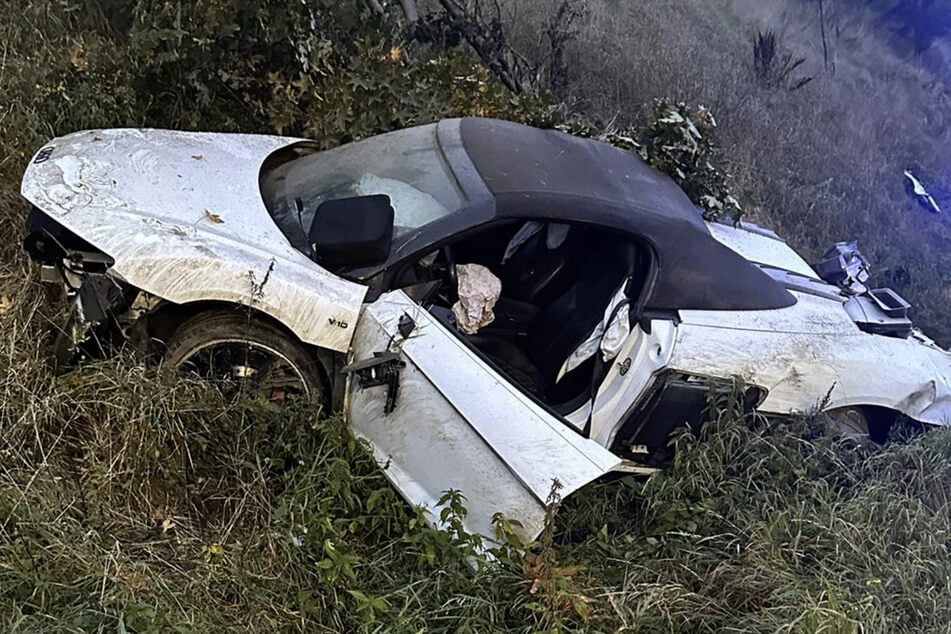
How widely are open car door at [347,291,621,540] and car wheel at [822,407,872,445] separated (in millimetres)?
1275

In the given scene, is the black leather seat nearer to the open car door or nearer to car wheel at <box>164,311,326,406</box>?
the open car door

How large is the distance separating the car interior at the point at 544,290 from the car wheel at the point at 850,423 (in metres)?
1.05

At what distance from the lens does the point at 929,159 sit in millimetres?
8031

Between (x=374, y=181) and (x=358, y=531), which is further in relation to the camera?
(x=374, y=181)

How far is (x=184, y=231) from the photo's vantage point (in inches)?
111

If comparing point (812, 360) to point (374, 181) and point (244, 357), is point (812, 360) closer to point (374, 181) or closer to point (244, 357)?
point (374, 181)

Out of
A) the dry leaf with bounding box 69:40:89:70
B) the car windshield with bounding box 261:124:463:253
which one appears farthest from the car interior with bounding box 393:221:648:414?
the dry leaf with bounding box 69:40:89:70

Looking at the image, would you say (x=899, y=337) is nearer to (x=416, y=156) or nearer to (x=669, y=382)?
(x=669, y=382)

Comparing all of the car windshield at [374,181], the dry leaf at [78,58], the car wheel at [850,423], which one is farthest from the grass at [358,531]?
the dry leaf at [78,58]

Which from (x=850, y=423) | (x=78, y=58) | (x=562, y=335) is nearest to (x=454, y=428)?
(x=562, y=335)

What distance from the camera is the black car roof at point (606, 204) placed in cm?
312

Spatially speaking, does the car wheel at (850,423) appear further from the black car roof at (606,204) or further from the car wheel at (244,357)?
the car wheel at (244,357)

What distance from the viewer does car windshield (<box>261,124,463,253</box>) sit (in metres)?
3.09

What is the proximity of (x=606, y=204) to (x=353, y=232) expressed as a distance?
3.33 ft
